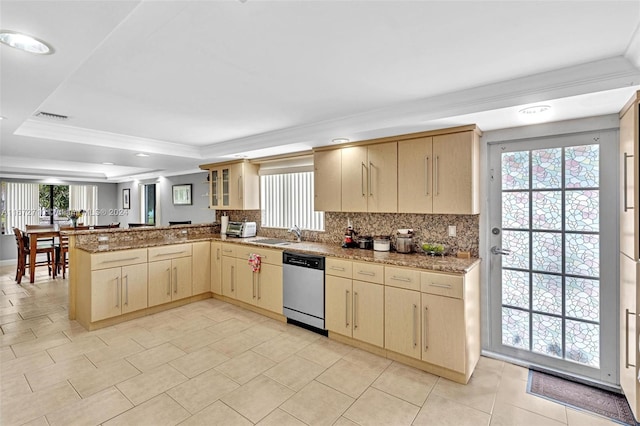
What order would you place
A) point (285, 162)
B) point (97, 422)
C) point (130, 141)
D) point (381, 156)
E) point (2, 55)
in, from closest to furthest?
point (2, 55) < point (97, 422) < point (381, 156) < point (130, 141) < point (285, 162)

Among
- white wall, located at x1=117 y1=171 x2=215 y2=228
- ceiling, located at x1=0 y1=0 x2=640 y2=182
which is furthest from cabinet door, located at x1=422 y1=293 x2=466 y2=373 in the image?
white wall, located at x1=117 y1=171 x2=215 y2=228

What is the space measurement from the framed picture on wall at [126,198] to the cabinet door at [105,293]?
633 cm

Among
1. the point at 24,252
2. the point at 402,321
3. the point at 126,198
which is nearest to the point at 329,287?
the point at 402,321

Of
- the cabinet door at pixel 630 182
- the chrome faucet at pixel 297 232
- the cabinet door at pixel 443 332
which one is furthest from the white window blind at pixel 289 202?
the cabinet door at pixel 630 182

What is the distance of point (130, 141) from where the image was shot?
407 centimetres

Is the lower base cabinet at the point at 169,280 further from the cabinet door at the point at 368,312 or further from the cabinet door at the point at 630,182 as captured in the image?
the cabinet door at the point at 630,182

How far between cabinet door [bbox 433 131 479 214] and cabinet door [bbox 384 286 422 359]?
85cm

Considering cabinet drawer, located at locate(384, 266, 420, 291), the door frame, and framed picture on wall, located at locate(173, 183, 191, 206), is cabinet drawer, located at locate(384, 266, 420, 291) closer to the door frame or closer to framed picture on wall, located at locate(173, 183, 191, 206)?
the door frame

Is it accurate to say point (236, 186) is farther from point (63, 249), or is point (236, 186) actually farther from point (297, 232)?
point (63, 249)

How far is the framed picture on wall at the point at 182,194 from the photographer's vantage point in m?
6.91

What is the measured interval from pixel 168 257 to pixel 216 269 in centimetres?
69

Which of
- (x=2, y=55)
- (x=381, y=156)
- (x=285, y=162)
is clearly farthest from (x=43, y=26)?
(x=285, y=162)

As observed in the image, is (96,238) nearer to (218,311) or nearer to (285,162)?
(218,311)

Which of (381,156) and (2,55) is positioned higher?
(2,55)
